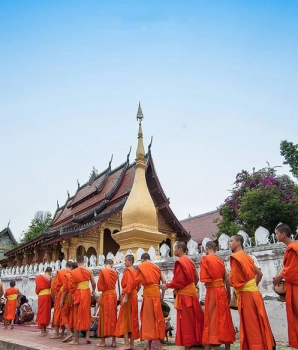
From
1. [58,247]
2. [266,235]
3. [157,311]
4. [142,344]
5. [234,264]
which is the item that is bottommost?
[142,344]

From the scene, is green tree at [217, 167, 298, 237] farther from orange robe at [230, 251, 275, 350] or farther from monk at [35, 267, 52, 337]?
orange robe at [230, 251, 275, 350]

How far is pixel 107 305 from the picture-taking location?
17.6ft

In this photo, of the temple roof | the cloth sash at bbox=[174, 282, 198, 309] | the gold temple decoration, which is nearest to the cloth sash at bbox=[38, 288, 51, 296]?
the gold temple decoration

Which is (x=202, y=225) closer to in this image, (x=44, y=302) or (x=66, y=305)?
(x=44, y=302)

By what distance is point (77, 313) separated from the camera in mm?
5637

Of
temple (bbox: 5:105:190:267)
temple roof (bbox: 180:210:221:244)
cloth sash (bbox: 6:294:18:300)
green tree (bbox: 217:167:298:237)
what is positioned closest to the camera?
cloth sash (bbox: 6:294:18:300)

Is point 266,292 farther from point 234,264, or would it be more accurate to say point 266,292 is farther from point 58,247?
point 58,247

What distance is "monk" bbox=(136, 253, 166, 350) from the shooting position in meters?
4.38

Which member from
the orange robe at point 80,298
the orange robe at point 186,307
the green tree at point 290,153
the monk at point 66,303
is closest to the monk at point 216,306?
the orange robe at point 186,307

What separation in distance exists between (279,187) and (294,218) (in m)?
1.47

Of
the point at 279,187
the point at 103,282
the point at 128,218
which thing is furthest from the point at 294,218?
the point at 103,282

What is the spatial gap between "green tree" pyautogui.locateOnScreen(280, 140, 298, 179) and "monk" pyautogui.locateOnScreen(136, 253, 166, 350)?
12.6 m

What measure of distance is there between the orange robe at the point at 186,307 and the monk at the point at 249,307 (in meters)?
0.66

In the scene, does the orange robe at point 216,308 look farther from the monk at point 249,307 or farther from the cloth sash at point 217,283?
the monk at point 249,307
